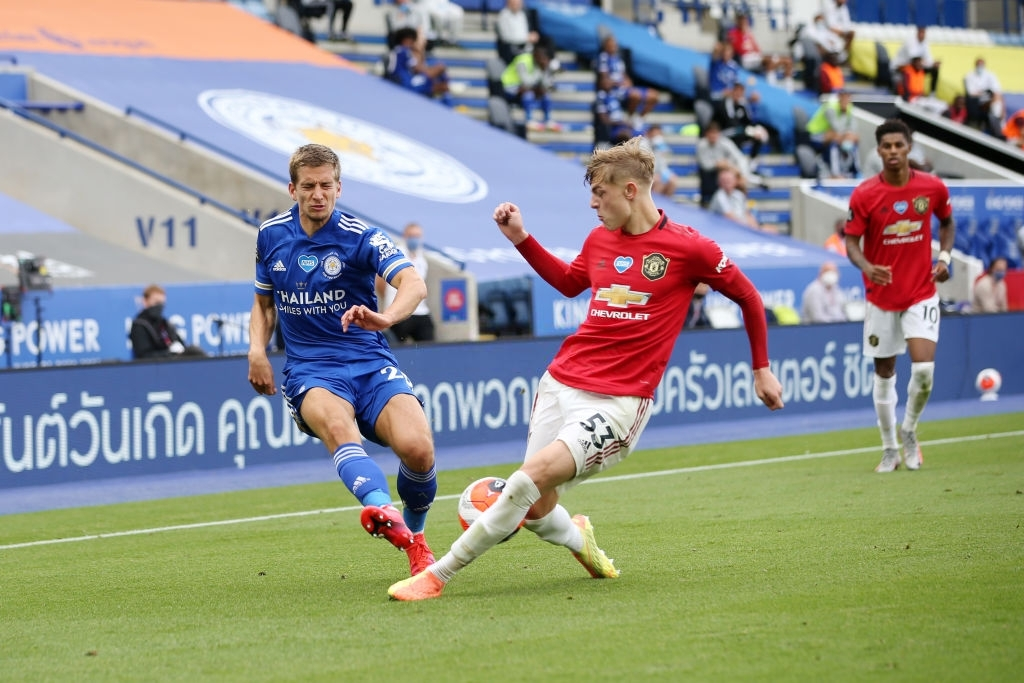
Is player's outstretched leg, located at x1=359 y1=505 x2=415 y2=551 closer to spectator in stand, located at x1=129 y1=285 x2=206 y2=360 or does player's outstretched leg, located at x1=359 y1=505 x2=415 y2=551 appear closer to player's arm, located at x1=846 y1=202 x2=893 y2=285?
player's arm, located at x1=846 y1=202 x2=893 y2=285

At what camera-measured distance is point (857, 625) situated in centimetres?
604

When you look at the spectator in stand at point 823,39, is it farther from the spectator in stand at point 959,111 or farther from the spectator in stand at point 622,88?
the spectator in stand at point 622,88

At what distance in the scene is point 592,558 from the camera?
301 inches

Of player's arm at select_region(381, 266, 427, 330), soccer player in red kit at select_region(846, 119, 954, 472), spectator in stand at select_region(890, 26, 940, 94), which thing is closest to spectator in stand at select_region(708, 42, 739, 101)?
spectator in stand at select_region(890, 26, 940, 94)

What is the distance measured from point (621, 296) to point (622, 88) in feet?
77.4

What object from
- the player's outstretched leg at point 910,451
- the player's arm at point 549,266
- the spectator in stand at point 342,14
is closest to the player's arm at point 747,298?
the player's arm at point 549,266

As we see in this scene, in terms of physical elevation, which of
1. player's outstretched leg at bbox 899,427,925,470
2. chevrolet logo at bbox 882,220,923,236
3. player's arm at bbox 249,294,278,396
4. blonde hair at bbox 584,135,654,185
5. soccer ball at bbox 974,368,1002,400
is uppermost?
blonde hair at bbox 584,135,654,185

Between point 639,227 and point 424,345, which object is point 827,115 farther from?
point 639,227

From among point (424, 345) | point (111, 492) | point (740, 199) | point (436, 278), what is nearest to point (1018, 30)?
point (740, 199)

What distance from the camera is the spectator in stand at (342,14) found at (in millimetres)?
30266

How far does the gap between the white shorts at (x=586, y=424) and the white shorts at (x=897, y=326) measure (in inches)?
219

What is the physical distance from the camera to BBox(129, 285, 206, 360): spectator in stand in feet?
55.1

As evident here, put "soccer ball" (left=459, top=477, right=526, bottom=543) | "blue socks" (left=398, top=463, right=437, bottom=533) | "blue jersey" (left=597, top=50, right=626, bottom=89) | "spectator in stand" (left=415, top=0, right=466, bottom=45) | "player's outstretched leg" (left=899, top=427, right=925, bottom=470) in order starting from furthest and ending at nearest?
1. "spectator in stand" (left=415, top=0, right=466, bottom=45)
2. "blue jersey" (left=597, top=50, right=626, bottom=89)
3. "player's outstretched leg" (left=899, top=427, right=925, bottom=470)
4. "blue socks" (left=398, top=463, right=437, bottom=533)
5. "soccer ball" (left=459, top=477, right=526, bottom=543)

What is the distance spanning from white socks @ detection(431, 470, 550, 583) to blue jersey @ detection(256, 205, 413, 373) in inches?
51.6
